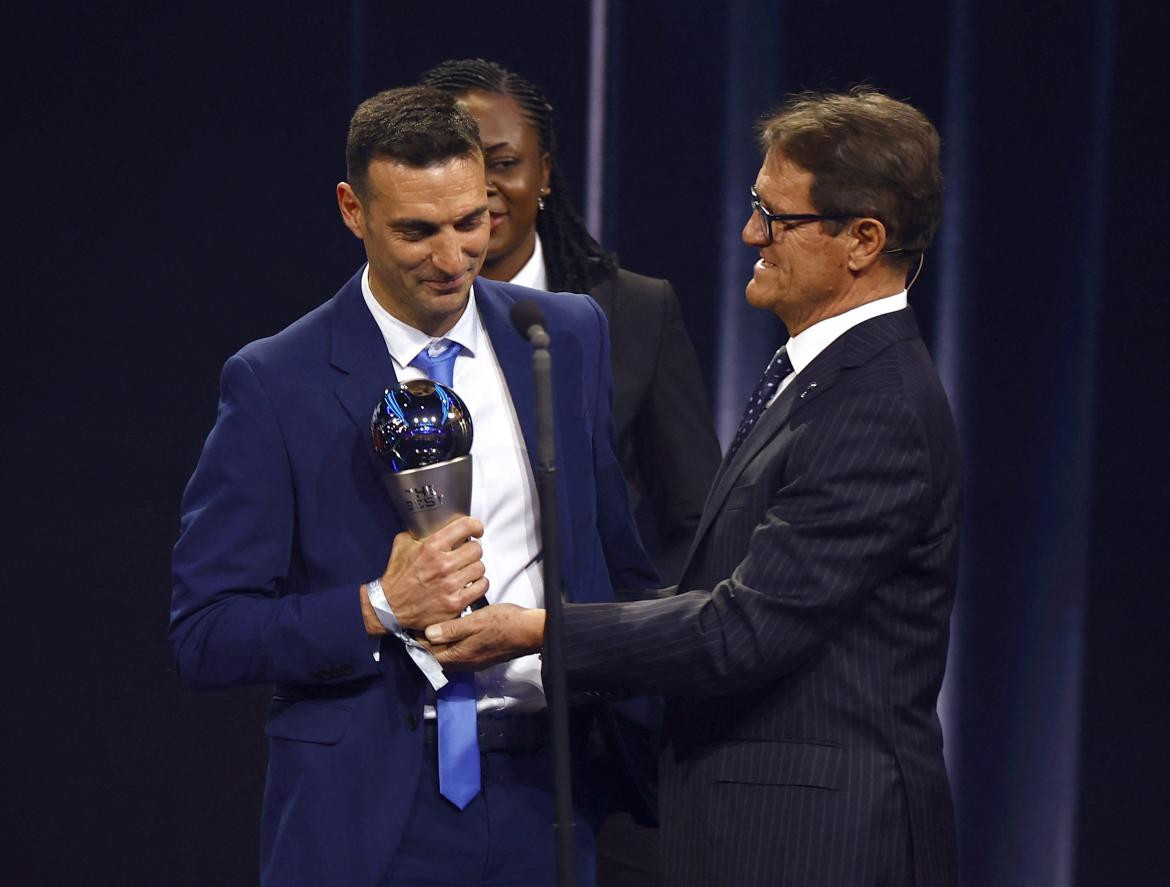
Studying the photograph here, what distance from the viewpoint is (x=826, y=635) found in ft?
6.54

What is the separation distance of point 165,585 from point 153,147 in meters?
1.03

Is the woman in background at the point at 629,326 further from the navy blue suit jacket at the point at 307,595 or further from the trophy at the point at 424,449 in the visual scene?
the trophy at the point at 424,449

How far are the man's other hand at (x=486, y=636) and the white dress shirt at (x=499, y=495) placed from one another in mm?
106

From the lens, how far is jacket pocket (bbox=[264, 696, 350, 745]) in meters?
2.05

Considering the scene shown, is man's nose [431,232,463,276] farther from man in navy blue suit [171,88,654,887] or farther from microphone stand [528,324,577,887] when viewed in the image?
microphone stand [528,324,577,887]

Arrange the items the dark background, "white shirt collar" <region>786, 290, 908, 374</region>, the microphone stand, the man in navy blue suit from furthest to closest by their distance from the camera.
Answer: the dark background → "white shirt collar" <region>786, 290, 908, 374</region> → the man in navy blue suit → the microphone stand

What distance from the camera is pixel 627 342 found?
125 inches

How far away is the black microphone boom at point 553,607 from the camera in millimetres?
1729

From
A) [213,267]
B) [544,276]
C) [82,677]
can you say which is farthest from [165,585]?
[544,276]

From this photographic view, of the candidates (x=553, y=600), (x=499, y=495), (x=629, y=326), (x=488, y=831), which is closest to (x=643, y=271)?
(x=629, y=326)

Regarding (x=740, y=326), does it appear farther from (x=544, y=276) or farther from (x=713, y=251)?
(x=544, y=276)

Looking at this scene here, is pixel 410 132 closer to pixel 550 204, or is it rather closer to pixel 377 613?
pixel 377 613

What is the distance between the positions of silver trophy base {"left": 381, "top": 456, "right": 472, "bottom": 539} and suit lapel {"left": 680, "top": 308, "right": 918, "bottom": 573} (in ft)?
1.17

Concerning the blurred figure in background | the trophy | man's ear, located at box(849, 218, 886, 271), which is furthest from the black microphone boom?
the blurred figure in background
